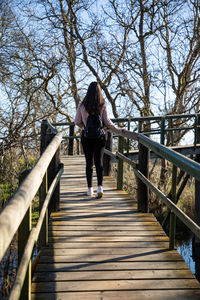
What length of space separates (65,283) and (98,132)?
256 centimetres

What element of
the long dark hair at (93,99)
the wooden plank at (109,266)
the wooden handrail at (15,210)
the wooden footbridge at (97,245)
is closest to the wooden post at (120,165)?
the wooden footbridge at (97,245)

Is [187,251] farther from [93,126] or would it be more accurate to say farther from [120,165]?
[93,126]

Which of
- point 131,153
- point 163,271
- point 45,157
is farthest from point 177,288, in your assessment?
point 131,153

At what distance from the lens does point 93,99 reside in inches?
194

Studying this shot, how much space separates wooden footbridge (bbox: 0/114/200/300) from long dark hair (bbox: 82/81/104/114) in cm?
68

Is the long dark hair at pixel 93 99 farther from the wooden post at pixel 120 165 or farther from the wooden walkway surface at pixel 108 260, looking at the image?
the wooden post at pixel 120 165

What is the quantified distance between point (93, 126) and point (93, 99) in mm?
385

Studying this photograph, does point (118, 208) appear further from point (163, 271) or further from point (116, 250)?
point (163, 271)

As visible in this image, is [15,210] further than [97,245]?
No

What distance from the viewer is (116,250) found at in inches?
145

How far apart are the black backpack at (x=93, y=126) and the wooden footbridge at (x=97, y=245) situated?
1.69 feet

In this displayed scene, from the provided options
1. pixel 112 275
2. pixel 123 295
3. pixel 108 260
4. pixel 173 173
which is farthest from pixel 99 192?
pixel 123 295

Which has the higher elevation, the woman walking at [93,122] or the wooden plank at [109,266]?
the woman walking at [93,122]

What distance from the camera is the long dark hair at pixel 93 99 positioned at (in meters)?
4.87
